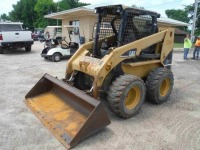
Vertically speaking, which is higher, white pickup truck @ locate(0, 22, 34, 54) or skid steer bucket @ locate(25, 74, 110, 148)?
white pickup truck @ locate(0, 22, 34, 54)

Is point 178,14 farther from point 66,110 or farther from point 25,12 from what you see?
point 66,110

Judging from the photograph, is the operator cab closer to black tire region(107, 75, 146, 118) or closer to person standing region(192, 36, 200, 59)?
black tire region(107, 75, 146, 118)

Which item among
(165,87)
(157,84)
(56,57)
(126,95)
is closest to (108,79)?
(126,95)

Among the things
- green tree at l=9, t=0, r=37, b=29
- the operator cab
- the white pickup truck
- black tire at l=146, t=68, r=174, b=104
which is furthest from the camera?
green tree at l=9, t=0, r=37, b=29

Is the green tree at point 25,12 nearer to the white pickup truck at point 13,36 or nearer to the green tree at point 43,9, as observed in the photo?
the green tree at point 43,9

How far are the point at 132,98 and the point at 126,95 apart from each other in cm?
48

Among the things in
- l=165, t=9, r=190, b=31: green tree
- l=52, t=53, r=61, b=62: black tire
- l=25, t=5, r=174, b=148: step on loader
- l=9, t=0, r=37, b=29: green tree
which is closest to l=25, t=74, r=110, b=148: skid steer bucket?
l=25, t=5, r=174, b=148: step on loader

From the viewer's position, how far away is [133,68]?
208 inches

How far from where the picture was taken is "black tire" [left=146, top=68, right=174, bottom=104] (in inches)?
210

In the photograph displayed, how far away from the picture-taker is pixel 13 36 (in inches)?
546

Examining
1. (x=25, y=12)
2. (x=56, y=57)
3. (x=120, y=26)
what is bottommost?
(x=56, y=57)

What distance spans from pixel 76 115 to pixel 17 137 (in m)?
1.11

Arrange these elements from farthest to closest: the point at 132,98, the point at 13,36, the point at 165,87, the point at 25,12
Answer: the point at 25,12 → the point at 13,36 → the point at 165,87 → the point at 132,98

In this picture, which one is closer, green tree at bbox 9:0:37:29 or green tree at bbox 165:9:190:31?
green tree at bbox 9:0:37:29
